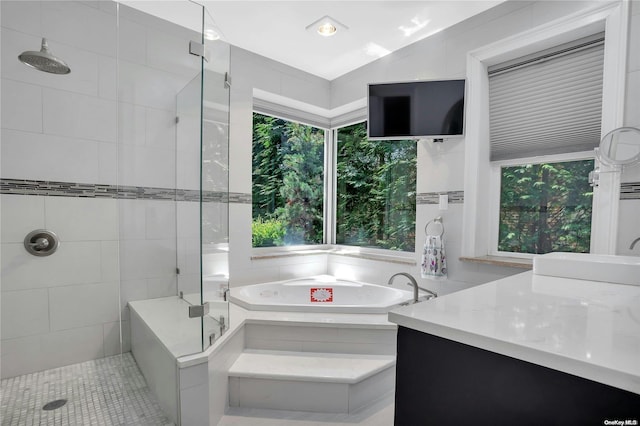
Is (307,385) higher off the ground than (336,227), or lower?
lower

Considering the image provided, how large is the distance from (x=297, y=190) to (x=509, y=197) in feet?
6.77

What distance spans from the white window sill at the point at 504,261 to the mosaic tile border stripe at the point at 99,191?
71.0 inches

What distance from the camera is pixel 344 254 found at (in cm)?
349

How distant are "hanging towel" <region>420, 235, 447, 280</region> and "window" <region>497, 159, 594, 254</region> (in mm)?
454

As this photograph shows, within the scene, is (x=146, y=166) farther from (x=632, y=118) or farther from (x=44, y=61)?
(x=632, y=118)

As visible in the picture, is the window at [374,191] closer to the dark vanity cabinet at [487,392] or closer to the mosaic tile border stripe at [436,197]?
the mosaic tile border stripe at [436,197]

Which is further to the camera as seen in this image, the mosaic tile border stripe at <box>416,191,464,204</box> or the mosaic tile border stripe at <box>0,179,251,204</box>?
the mosaic tile border stripe at <box>416,191,464,204</box>

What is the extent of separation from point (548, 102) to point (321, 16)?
1712mm

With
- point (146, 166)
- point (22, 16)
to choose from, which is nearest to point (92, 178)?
point (146, 166)

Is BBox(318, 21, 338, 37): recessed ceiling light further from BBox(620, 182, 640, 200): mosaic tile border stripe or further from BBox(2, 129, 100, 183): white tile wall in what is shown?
BBox(620, 182, 640, 200): mosaic tile border stripe

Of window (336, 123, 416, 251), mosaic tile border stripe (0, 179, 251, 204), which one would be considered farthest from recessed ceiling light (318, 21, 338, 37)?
mosaic tile border stripe (0, 179, 251, 204)

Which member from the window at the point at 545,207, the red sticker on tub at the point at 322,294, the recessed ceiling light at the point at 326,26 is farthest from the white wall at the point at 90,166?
the window at the point at 545,207

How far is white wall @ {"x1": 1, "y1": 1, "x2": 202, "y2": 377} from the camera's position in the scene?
1.79 meters

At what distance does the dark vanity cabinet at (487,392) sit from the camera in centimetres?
57
